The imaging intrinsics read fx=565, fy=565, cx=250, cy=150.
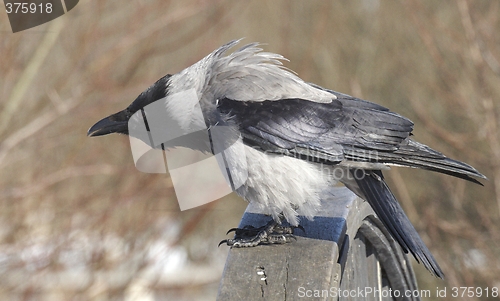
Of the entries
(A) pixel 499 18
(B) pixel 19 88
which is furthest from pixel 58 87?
(A) pixel 499 18

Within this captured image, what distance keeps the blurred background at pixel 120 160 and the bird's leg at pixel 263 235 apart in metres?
1.12

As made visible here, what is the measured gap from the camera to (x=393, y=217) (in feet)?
8.98

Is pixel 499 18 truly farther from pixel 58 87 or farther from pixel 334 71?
pixel 58 87

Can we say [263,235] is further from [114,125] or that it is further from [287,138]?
[114,125]

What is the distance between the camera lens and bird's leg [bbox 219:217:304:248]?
254cm

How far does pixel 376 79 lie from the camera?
30.5 ft

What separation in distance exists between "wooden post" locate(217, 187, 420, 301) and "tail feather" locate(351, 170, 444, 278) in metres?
0.09

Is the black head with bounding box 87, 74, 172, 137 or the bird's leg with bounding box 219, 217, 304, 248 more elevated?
the black head with bounding box 87, 74, 172, 137

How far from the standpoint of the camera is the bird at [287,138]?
280cm

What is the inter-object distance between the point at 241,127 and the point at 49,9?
213 centimetres

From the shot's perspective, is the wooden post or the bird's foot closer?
the wooden post

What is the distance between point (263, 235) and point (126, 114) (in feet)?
3.60

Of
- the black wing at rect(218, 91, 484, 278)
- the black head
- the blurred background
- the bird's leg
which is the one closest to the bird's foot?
the bird's leg

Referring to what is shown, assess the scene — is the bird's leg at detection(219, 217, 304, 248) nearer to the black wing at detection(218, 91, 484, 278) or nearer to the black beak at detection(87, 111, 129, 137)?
the black wing at detection(218, 91, 484, 278)
